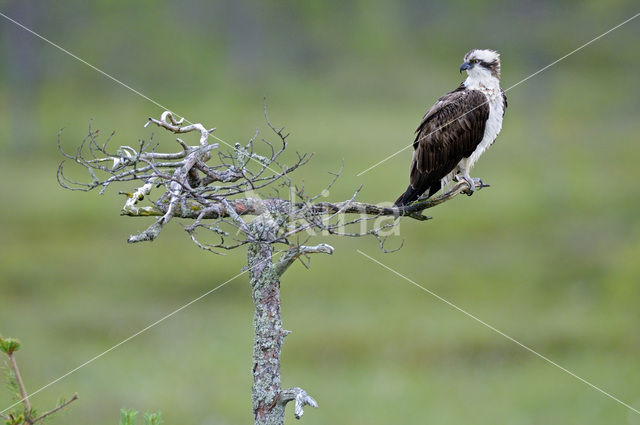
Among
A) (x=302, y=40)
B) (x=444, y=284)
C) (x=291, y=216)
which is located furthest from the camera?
(x=302, y=40)

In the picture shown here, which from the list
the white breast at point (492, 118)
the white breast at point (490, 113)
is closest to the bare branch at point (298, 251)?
the white breast at point (490, 113)

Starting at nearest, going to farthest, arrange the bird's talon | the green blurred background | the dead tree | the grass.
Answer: the dead tree
the bird's talon
the grass
the green blurred background

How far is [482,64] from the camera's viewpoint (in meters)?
5.87

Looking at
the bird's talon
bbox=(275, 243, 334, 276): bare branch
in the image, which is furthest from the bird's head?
bbox=(275, 243, 334, 276): bare branch

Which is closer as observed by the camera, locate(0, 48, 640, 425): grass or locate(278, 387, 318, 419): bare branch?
locate(278, 387, 318, 419): bare branch

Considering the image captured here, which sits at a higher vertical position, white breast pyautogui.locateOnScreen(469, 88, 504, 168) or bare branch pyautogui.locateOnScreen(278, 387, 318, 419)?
white breast pyautogui.locateOnScreen(469, 88, 504, 168)

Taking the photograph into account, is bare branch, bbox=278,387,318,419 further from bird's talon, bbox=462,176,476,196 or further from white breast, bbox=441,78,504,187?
white breast, bbox=441,78,504,187

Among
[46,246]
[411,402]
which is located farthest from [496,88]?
[46,246]

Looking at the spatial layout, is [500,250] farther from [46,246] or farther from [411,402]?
[46,246]

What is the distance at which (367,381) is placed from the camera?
1036 centimetres

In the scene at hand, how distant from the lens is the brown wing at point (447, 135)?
18.3 feet

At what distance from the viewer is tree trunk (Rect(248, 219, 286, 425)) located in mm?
4035

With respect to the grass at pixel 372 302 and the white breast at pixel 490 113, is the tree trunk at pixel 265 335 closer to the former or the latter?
the white breast at pixel 490 113

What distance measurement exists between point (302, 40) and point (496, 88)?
19.2 meters
